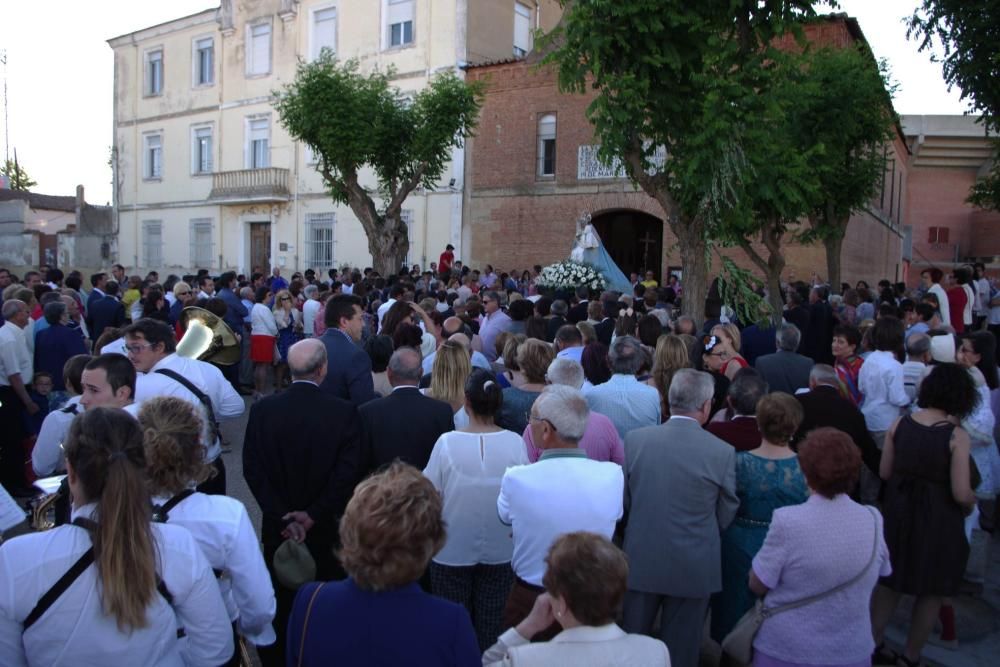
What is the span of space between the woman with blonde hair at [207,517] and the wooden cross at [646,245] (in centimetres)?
1986

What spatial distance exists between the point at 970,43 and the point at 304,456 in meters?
11.8

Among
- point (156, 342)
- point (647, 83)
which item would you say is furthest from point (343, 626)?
point (647, 83)

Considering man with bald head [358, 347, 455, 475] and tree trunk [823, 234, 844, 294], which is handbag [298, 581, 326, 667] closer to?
man with bald head [358, 347, 455, 475]

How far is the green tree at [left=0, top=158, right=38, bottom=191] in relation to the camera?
54.5 meters

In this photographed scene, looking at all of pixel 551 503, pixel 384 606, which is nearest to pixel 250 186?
→ pixel 551 503

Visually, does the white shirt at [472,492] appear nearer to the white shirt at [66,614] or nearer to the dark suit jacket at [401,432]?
the dark suit jacket at [401,432]

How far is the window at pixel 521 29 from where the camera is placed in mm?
24969

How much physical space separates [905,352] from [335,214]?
21821 mm

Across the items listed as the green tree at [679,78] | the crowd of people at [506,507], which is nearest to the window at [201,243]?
the green tree at [679,78]

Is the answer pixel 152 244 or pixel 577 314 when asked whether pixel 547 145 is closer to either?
pixel 577 314

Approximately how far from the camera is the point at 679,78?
985 cm

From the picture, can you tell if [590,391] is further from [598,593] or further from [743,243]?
[743,243]

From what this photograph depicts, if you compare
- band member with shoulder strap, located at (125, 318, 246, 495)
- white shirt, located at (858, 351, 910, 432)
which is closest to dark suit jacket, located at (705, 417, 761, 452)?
white shirt, located at (858, 351, 910, 432)

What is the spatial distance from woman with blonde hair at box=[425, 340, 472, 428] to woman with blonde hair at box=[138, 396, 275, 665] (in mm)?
2076
